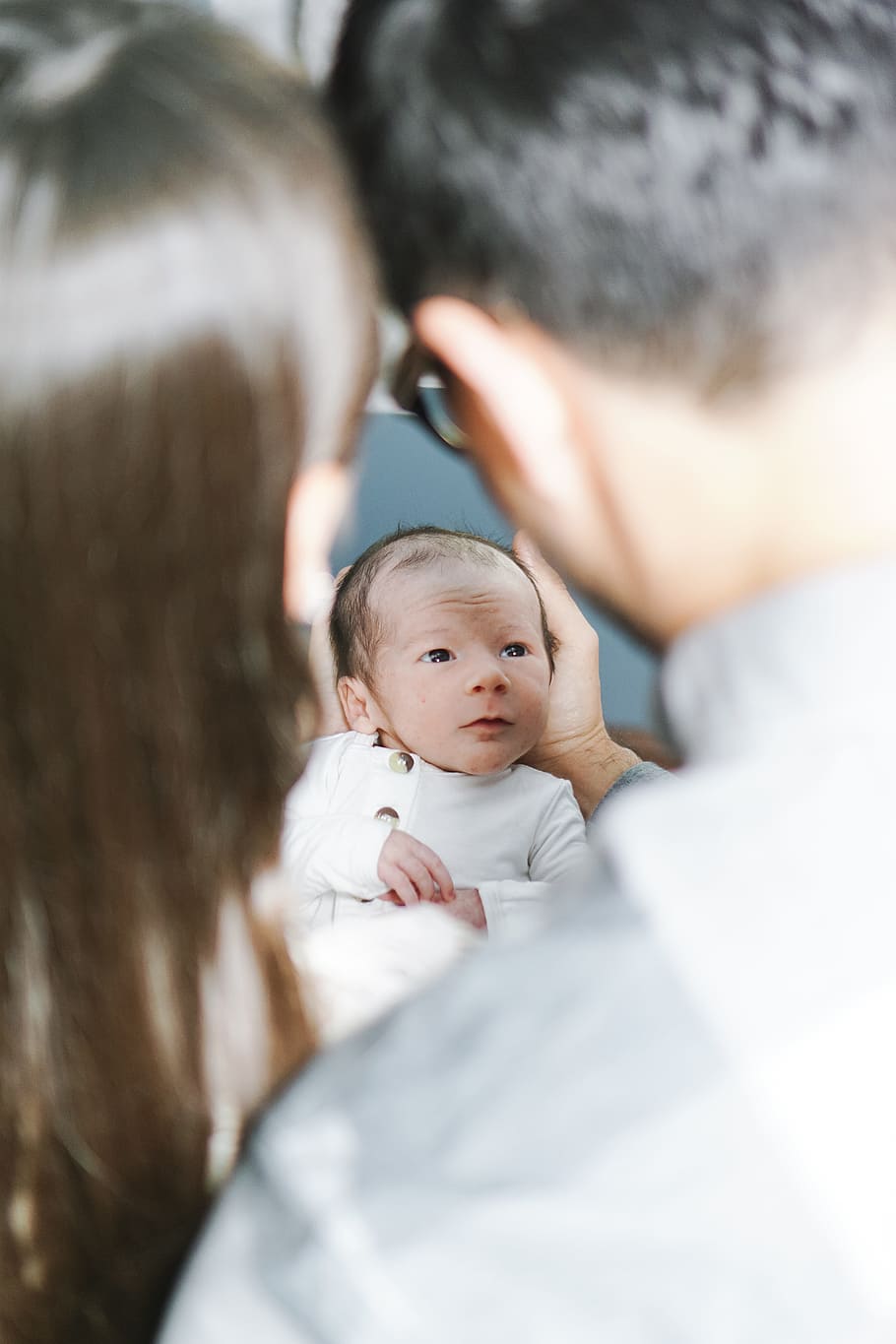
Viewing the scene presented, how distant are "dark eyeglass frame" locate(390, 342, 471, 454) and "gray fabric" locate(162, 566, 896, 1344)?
0.20 meters

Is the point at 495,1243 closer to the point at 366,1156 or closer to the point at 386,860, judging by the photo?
the point at 366,1156

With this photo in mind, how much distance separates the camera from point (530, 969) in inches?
13.4

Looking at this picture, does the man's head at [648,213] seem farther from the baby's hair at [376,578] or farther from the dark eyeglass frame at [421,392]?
the baby's hair at [376,578]

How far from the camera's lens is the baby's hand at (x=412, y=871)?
1.11m

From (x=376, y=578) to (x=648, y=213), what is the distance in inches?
35.0

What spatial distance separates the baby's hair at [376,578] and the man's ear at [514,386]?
789 millimetres

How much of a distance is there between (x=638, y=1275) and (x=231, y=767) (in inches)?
8.8

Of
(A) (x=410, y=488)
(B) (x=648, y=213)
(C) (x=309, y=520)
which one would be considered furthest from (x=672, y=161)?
(A) (x=410, y=488)

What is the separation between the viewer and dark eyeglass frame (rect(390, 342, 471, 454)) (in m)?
0.50

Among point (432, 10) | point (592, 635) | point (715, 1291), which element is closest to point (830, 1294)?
point (715, 1291)

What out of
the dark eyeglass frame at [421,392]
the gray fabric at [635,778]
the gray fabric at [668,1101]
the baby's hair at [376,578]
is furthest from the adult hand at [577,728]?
the gray fabric at [668,1101]

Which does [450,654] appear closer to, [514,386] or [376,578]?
[376,578]

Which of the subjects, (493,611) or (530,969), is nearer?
(530,969)

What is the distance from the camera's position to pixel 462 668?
120 centimetres
